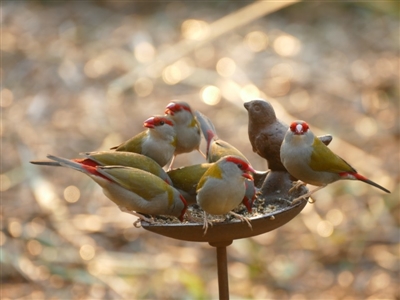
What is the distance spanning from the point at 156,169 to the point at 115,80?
15.8 feet

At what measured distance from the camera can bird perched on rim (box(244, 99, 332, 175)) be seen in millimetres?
2865

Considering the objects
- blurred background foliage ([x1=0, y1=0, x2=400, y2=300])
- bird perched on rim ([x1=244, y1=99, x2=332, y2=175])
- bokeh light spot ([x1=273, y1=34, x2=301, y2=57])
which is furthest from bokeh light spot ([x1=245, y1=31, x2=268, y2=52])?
bird perched on rim ([x1=244, y1=99, x2=332, y2=175])

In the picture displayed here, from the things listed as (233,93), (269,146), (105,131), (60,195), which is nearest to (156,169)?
(269,146)

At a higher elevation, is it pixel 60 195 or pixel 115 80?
pixel 115 80

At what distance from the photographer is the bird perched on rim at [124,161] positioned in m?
2.58

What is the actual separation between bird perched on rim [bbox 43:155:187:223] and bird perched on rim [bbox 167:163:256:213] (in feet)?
0.48

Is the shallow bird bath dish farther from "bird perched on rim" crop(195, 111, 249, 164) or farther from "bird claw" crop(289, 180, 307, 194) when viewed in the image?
"bird perched on rim" crop(195, 111, 249, 164)

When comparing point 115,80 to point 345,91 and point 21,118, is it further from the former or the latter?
point 345,91

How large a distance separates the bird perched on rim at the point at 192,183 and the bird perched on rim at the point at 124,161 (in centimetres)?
5

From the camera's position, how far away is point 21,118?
6633mm

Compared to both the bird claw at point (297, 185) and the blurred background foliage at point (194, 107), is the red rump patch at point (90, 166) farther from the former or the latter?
the blurred background foliage at point (194, 107)

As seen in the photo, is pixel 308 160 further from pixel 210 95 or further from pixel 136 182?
pixel 210 95

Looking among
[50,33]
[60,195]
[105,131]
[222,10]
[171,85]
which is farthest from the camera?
[222,10]

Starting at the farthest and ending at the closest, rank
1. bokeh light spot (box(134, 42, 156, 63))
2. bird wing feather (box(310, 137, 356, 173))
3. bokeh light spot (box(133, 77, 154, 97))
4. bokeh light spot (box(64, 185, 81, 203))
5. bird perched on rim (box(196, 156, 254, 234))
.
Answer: bokeh light spot (box(134, 42, 156, 63)), bokeh light spot (box(133, 77, 154, 97)), bokeh light spot (box(64, 185, 81, 203)), bird wing feather (box(310, 137, 356, 173)), bird perched on rim (box(196, 156, 254, 234))
